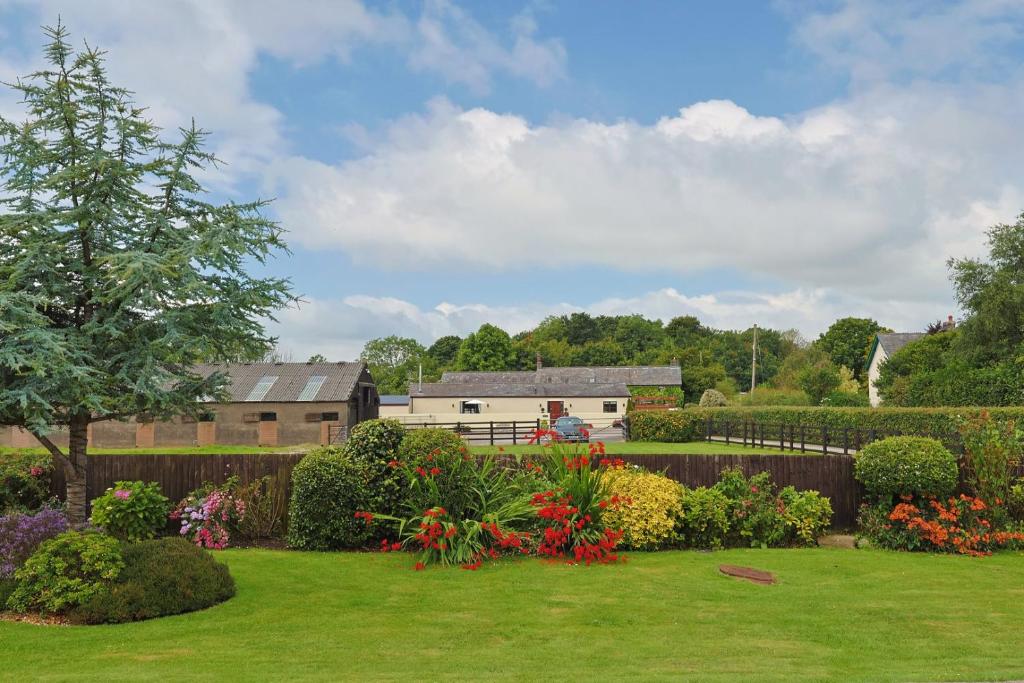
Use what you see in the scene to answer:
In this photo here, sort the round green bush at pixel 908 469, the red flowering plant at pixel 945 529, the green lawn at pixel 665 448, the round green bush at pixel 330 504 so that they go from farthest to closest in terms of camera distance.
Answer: the green lawn at pixel 665 448 → the round green bush at pixel 908 469 → the red flowering plant at pixel 945 529 → the round green bush at pixel 330 504

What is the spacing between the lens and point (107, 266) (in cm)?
902

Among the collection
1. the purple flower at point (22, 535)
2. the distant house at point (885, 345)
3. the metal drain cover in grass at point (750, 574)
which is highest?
the distant house at point (885, 345)

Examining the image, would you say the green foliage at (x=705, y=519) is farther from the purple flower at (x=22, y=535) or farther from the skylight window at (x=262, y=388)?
the skylight window at (x=262, y=388)

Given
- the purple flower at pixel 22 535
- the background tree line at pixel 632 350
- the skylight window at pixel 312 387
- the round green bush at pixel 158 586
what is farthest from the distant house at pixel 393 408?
the round green bush at pixel 158 586

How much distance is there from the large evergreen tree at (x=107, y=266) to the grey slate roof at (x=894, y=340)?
5517 cm

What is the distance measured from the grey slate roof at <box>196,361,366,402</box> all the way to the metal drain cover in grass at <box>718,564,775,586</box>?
1159 inches

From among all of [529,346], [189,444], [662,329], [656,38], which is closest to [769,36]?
[656,38]

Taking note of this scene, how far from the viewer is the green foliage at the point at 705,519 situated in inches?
444

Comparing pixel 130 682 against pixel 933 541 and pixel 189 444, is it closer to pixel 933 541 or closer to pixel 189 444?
pixel 933 541

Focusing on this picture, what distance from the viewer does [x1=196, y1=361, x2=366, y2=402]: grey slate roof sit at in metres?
37.0

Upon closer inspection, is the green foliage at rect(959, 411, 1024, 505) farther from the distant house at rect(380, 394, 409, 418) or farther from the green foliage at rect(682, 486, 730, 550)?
the distant house at rect(380, 394, 409, 418)

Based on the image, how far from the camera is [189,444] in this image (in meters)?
36.5

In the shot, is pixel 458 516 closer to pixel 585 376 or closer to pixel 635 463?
pixel 635 463

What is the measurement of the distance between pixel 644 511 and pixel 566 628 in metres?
4.19
